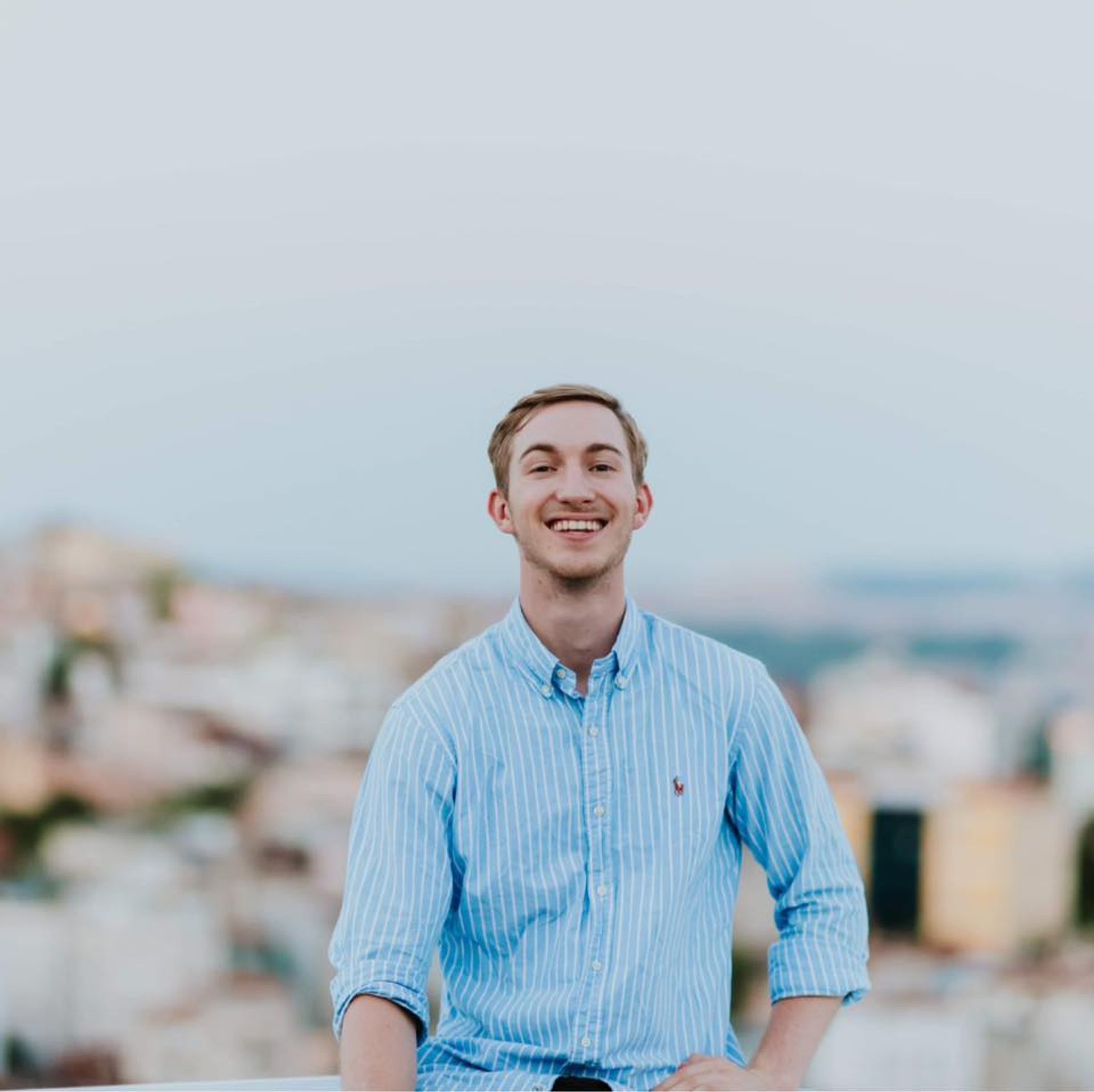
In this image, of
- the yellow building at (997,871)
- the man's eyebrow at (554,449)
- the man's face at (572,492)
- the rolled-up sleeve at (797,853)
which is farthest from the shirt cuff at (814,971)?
the yellow building at (997,871)

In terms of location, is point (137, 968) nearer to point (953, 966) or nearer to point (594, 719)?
point (953, 966)

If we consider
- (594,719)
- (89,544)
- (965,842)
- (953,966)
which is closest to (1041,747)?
(965,842)

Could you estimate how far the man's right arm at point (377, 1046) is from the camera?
1.15m

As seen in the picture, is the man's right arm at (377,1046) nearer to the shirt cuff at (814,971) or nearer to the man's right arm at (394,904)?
the man's right arm at (394,904)

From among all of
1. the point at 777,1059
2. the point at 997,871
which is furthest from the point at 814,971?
the point at 997,871

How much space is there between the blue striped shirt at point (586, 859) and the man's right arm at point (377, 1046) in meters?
0.01

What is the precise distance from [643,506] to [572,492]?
123 millimetres

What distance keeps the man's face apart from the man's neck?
16 millimetres

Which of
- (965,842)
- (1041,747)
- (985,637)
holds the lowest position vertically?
(965,842)

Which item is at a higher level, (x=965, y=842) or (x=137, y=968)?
(x=965, y=842)

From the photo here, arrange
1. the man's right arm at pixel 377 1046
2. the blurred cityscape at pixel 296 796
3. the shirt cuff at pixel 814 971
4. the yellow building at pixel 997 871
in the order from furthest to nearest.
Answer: the yellow building at pixel 997 871 → the blurred cityscape at pixel 296 796 → the shirt cuff at pixel 814 971 → the man's right arm at pixel 377 1046

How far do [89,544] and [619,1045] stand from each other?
13513mm

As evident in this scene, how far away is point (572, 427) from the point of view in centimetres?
132

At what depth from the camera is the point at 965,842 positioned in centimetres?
1343
